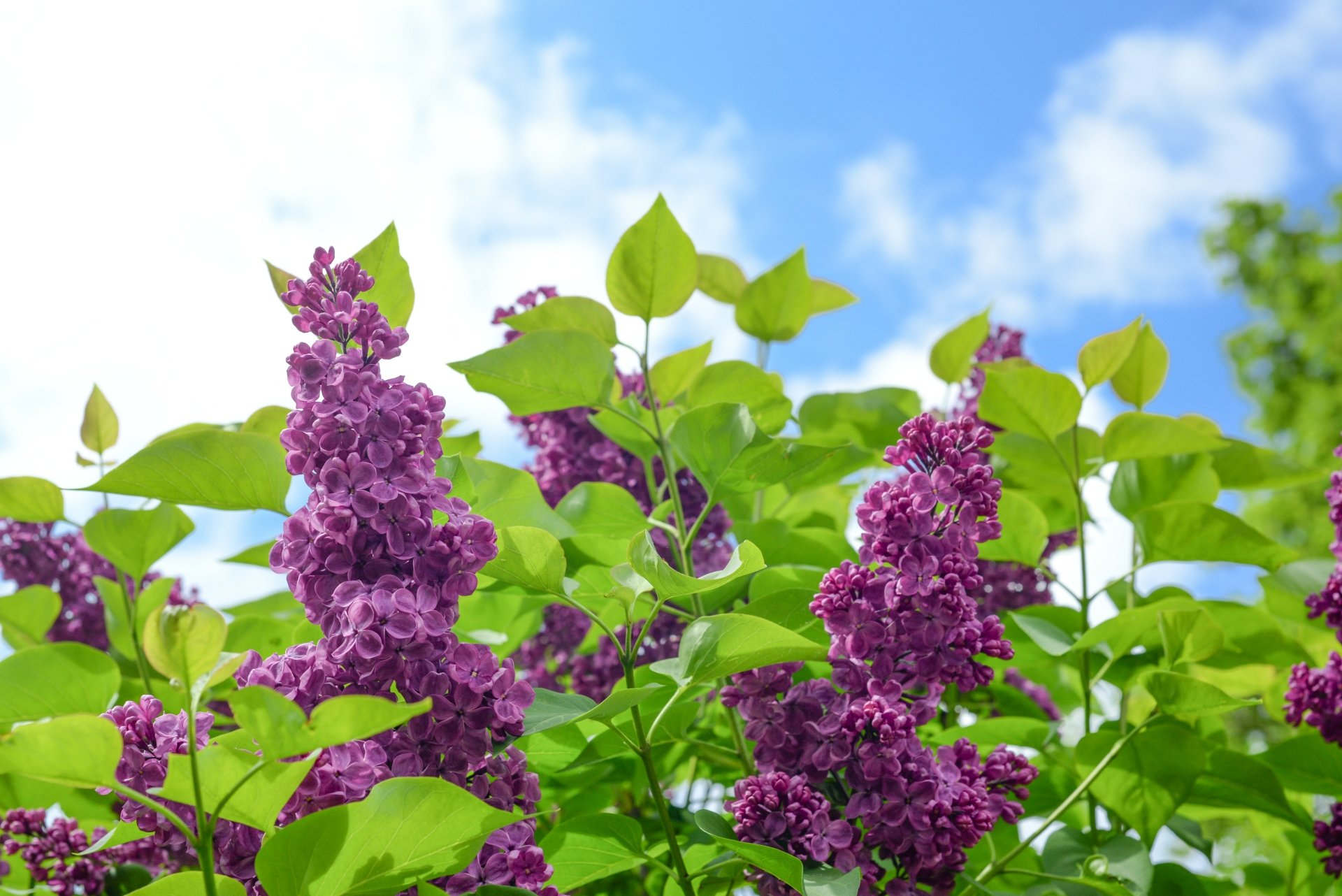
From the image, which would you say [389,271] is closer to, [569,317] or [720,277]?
[569,317]

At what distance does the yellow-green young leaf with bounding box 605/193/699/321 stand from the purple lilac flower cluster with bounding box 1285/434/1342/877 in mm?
863

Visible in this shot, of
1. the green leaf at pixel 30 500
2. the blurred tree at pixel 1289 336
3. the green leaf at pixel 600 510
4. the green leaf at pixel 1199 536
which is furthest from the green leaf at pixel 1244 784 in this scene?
the blurred tree at pixel 1289 336

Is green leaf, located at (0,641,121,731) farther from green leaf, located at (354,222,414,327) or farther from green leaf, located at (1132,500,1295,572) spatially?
green leaf, located at (1132,500,1295,572)

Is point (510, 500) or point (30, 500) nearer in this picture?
point (510, 500)

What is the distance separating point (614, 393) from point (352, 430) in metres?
0.61

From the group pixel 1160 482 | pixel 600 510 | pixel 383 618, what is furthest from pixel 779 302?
pixel 383 618

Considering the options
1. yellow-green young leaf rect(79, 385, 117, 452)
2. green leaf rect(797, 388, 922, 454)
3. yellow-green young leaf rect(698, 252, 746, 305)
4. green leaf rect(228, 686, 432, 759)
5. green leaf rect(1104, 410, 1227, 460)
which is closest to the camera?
green leaf rect(228, 686, 432, 759)

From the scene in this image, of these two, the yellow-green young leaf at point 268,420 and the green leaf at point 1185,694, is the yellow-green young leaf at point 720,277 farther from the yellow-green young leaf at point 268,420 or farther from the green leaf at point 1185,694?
the green leaf at point 1185,694

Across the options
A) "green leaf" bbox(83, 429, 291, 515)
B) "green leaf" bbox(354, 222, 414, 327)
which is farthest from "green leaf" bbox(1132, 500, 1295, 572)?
"green leaf" bbox(83, 429, 291, 515)

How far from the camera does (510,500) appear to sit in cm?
116

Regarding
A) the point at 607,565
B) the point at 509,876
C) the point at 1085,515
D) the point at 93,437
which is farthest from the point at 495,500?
the point at 1085,515

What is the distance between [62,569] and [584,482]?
1041 mm

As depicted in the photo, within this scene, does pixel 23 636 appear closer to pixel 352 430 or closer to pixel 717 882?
pixel 352 430

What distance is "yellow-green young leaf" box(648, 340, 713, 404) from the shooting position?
160cm
